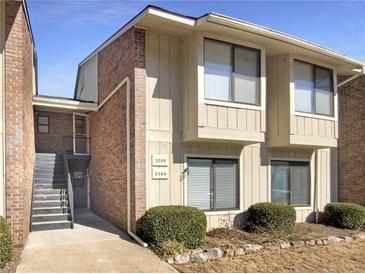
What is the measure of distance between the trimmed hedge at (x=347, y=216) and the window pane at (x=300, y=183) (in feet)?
2.94

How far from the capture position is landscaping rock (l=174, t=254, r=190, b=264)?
686cm

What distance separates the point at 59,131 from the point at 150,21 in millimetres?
8184

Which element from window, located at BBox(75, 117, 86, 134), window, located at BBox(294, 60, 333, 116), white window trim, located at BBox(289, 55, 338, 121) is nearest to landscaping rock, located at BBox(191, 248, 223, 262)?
white window trim, located at BBox(289, 55, 338, 121)

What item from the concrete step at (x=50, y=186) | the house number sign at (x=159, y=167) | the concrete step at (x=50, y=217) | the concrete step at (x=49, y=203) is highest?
the house number sign at (x=159, y=167)

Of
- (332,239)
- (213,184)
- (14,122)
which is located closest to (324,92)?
(332,239)

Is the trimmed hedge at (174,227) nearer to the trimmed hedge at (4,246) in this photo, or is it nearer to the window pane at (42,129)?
the trimmed hedge at (4,246)

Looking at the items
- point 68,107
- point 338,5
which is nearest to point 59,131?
point 68,107

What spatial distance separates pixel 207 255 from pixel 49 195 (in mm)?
6150

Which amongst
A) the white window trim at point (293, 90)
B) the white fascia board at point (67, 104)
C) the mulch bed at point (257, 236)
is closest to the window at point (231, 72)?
the white window trim at point (293, 90)

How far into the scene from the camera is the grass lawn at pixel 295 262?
6609mm

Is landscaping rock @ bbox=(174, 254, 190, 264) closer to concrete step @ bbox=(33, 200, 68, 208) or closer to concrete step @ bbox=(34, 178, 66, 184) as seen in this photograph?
concrete step @ bbox=(33, 200, 68, 208)

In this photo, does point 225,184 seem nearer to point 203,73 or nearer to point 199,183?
point 199,183

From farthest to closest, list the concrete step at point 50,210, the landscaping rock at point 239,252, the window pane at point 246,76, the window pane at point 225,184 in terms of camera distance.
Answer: the concrete step at point 50,210 < the window pane at point 225,184 < the window pane at point 246,76 < the landscaping rock at point 239,252

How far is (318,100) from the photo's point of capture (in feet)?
34.5
